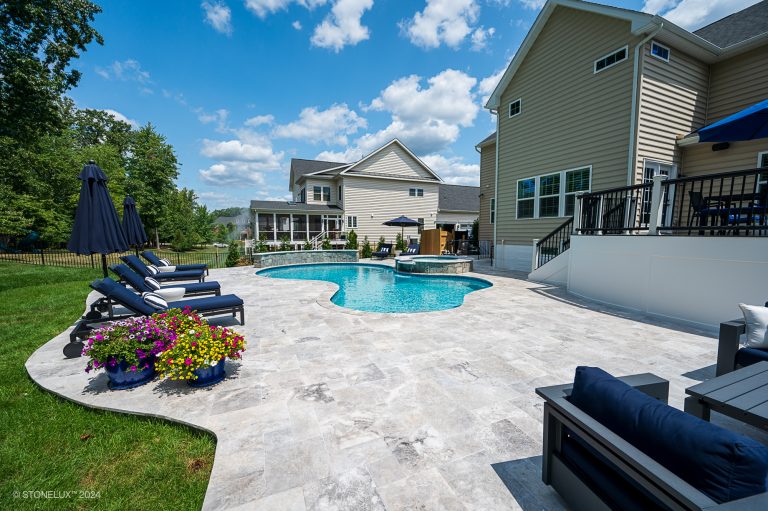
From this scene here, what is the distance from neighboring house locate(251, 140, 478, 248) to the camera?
80.5 ft

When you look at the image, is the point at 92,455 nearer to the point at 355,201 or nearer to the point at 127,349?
the point at 127,349

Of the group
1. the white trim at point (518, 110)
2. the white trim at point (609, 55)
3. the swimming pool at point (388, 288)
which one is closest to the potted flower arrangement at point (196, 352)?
the swimming pool at point (388, 288)

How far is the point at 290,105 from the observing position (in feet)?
63.5

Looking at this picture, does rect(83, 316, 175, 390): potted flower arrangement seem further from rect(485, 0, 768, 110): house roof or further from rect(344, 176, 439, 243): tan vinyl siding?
rect(344, 176, 439, 243): tan vinyl siding

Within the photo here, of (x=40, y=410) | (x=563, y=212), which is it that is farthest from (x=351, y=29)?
(x=40, y=410)

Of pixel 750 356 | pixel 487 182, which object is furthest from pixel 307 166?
pixel 750 356

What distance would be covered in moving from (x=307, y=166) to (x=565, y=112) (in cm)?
2189

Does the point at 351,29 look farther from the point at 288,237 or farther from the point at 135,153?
the point at 135,153

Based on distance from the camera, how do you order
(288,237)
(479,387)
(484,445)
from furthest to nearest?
(288,237) < (479,387) < (484,445)

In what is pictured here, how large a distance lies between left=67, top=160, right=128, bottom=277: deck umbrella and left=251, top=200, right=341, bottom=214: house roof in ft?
58.6

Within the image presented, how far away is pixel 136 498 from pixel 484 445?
2.68 m

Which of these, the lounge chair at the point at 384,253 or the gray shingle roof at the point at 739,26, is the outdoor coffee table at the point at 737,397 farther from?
the lounge chair at the point at 384,253

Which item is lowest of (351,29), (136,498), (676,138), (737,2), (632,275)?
(136,498)

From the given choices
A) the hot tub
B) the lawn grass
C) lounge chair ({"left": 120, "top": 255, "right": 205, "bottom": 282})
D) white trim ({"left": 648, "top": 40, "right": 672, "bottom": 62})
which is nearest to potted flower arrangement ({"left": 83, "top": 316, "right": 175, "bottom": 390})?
the lawn grass
